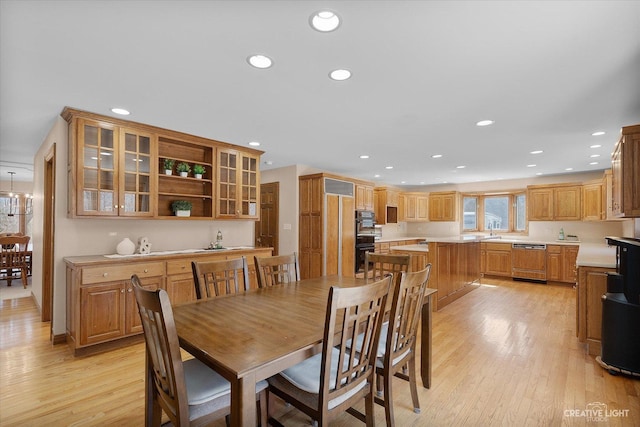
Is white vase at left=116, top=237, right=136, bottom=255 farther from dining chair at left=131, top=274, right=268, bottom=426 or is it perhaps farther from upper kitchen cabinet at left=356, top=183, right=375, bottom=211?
upper kitchen cabinet at left=356, top=183, right=375, bottom=211

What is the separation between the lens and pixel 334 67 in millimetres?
2133

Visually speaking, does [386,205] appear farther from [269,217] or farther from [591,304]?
[591,304]

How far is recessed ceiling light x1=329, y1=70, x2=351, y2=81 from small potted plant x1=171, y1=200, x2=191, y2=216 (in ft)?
8.62

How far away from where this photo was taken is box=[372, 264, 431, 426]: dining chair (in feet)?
5.54

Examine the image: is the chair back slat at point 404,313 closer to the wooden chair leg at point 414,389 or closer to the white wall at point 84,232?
the wooden chair leg at point 414,389

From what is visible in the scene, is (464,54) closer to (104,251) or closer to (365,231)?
(104,251)

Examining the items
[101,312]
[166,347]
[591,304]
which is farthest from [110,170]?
[591,304]

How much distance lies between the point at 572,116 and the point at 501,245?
450 cm

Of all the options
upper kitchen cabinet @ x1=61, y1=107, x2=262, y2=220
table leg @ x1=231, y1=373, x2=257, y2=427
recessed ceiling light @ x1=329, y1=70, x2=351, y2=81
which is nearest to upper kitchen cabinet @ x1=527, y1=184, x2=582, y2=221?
upper kitchen cabinet @ x1=61, y1=107, x2=262, y2=220

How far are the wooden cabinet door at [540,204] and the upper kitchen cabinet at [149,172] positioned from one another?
6.12 meters

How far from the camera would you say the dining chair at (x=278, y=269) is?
2.51 meters

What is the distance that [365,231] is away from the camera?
624 cm

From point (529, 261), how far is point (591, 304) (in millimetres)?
3865

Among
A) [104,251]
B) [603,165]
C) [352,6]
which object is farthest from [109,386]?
[603,165]
